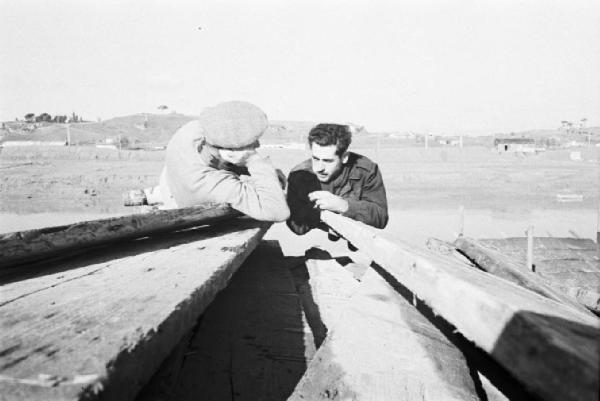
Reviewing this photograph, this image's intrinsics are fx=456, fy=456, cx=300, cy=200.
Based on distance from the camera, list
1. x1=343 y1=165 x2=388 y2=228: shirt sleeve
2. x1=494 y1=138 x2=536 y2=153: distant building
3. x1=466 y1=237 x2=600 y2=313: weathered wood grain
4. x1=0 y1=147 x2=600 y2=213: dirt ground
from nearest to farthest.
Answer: x1=343 y1=165 x2=388 y2=228: shirt sleeve → x1=466 y1=237 x2=600 y2=313: weathered wood grain → x1=0 y1=147 x2=600 y2=213: dirt ground → x1=494 y1=138 x2=536 y2=153: distant building

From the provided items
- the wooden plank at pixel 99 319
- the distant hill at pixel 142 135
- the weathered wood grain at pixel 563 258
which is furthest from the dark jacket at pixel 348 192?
the distant hill at pixel 142 135

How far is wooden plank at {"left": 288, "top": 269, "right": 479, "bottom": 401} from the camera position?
3.08 ft

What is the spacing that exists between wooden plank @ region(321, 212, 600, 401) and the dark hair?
288 cm

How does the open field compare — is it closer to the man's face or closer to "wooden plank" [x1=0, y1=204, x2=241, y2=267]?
the man's face

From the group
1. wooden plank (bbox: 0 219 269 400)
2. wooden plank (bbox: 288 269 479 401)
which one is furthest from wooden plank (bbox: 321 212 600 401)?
wooden plank (bbox: 0 219 269 400)

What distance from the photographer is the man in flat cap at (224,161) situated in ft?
8.31

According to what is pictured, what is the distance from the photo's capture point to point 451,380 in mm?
1029

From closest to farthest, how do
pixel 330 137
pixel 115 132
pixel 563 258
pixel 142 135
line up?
pixel 330 137 → pixel 563 258 → pixel 142 135 → pixel 115 132

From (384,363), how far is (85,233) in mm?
970

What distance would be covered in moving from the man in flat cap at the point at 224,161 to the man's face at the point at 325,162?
114 cm

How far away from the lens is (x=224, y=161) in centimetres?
291

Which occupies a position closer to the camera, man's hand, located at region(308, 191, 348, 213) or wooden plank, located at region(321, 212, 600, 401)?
wooden plank, located at region(321, 212, 600, 401)

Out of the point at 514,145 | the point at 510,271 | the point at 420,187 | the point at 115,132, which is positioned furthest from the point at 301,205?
the point at 115,132

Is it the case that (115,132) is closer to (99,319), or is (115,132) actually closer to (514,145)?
(514,145)
